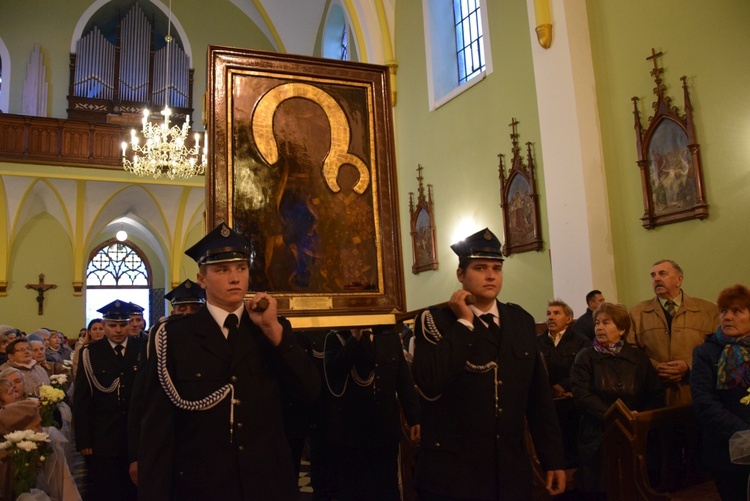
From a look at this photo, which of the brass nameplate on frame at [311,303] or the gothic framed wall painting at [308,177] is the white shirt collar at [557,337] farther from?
the brass nameplate on frame at [311,303]

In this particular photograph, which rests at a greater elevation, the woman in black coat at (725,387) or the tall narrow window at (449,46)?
the tall narrow window at (449,46)

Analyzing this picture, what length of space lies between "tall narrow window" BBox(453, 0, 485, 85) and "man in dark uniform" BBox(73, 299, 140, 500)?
680cm

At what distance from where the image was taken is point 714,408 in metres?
3.28

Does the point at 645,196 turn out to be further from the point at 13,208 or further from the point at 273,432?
the point at 13,208

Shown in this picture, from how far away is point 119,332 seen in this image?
446cm

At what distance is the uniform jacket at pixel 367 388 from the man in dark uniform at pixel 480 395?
123 cm

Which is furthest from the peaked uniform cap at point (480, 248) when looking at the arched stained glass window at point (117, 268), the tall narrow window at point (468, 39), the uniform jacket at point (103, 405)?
the arched stained glass window at point (117, 268)

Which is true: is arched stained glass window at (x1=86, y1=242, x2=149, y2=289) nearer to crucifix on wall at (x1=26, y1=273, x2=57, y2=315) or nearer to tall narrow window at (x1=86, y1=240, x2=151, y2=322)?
tall narrow window at (x1=86, y1=240, x2=151, y2=322)

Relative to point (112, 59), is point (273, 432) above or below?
below

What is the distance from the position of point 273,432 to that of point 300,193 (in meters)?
1.27

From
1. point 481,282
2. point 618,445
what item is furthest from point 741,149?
point 481,282

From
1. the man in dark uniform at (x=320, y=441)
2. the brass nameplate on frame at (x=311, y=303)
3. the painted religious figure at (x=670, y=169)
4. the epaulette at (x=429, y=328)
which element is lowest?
the man in dark uniform at (x=320, y=441)

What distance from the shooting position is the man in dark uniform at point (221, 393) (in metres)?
2.23

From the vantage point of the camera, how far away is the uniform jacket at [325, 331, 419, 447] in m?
3.80
